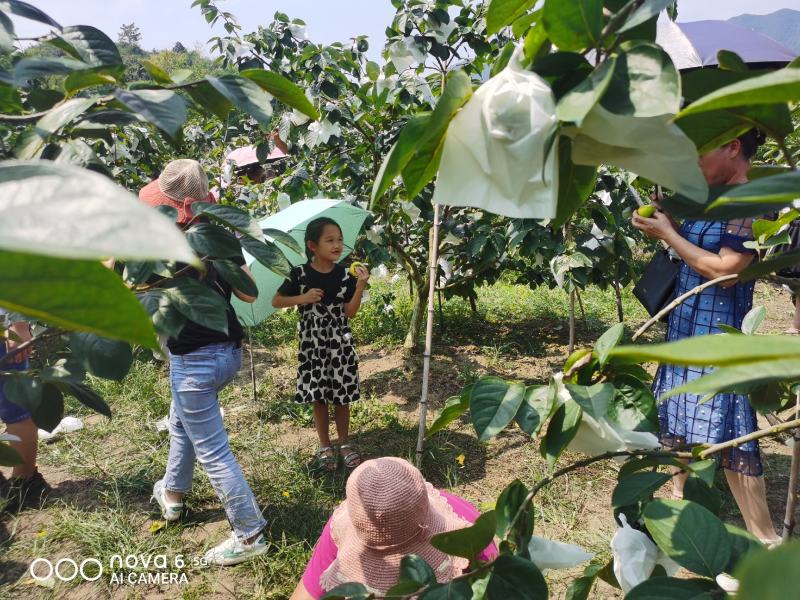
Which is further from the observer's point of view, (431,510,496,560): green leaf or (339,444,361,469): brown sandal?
(339,444,361,469): brown sandal

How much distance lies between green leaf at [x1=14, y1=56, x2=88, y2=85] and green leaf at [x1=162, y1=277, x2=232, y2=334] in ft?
0.92

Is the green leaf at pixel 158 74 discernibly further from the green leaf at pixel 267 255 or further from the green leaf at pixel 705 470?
the green leaf at pixel 705 470

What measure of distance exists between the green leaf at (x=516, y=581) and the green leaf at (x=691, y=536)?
0.36ft

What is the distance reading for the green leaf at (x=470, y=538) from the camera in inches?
19.7

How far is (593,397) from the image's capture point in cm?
49

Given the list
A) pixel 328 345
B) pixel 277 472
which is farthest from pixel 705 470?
pixel 277 472

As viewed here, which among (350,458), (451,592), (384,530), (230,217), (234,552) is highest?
(230,217)

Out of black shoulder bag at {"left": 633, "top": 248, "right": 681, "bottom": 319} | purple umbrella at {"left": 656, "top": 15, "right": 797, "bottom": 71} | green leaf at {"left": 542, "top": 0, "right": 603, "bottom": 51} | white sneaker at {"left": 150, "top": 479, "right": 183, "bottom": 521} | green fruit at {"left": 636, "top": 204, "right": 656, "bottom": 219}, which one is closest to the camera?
green leaf at {"left": 542, "top": 0, "right": 603, "bottom": 51}

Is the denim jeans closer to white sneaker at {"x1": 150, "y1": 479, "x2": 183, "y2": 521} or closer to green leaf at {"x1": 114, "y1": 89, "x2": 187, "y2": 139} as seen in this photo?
white sneaker at {"x1": 150, "y1": 479, "x2": 183, "y2": 521}

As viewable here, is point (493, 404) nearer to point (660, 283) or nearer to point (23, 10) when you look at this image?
point (23, 10)

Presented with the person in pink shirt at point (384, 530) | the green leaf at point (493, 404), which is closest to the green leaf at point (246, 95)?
the green leaf at point (493, 404)

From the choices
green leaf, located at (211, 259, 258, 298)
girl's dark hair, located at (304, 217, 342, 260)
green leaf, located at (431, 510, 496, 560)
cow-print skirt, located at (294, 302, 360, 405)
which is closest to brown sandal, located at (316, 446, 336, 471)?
cow-print skirt, located at (294, 302, 360, 405)

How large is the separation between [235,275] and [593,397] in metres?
0.49

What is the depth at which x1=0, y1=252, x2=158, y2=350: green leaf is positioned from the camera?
0.19 metres
